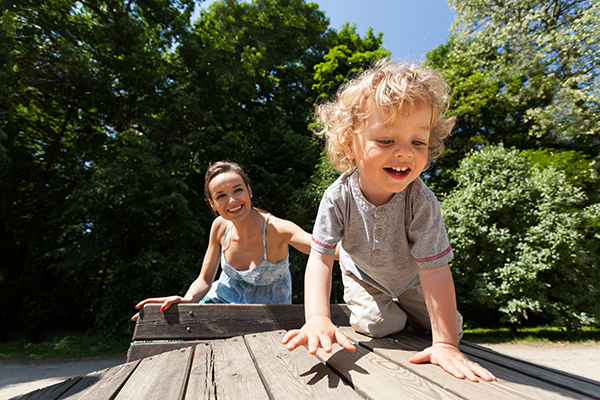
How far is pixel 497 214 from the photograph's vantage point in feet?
29.1

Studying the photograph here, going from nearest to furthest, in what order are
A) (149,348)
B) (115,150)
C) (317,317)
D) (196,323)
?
(317,317) < (149,348) < (196,323) < (115,150)

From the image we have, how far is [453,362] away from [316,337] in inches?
20.1

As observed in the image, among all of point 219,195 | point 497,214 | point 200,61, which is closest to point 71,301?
point 200,61

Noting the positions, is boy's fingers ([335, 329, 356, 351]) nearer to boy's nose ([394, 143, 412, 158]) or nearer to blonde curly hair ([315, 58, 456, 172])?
boy's nose ([394, 143, 412, 158])

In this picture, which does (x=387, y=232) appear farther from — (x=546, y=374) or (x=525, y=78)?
(x=525, y=78)

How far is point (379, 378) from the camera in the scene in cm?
113

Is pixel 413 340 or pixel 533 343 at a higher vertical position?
pixel 413 340

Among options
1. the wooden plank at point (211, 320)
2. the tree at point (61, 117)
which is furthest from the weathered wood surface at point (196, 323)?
the tree at point (61, 117)

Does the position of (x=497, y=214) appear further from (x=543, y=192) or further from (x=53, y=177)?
(x=53, y=177)

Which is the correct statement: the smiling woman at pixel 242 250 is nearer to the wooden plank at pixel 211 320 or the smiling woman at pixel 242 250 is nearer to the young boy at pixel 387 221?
the wooden plank at pixel 211 320

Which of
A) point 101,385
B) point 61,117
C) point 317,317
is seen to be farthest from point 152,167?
point 317,317

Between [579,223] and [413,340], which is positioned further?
[579,223]

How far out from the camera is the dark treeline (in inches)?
326

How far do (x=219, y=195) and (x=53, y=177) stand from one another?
949cm
